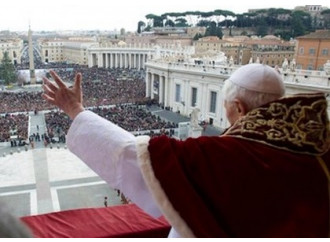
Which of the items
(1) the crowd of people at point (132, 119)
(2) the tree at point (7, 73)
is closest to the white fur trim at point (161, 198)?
(1) the crowd of people at point (132, 119)

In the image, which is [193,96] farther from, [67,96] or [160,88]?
Answer: [67,96]

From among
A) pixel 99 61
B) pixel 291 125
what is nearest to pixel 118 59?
pixel 99 61

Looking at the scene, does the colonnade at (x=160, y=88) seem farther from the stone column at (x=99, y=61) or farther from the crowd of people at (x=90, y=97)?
the stone column at (x=99, y=61)

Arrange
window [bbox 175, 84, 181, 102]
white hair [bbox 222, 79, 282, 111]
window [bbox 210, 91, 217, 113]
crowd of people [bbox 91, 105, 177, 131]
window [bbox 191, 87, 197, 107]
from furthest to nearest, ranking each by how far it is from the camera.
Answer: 1. window [bbox 175, 84, 181, 102]
2. window [bbox 191, 87, 197, 107]
3. window [bbox 210, 91, 217, 113]
4. crowd of people [bbox 91, 105, 177, 131]
5. white hair [bbox 222, 79, 282, 111]

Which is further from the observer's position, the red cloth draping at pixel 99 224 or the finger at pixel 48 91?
the red cloth draping at pixel 99 224

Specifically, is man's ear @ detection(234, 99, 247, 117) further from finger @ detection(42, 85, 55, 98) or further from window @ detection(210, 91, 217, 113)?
window @ detection(210, 91, 217, 113)

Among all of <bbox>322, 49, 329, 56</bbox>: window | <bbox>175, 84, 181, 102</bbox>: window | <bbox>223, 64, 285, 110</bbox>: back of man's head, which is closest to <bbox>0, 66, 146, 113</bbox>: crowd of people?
<bbox>175, 84, 181, 102</bbox>: window
